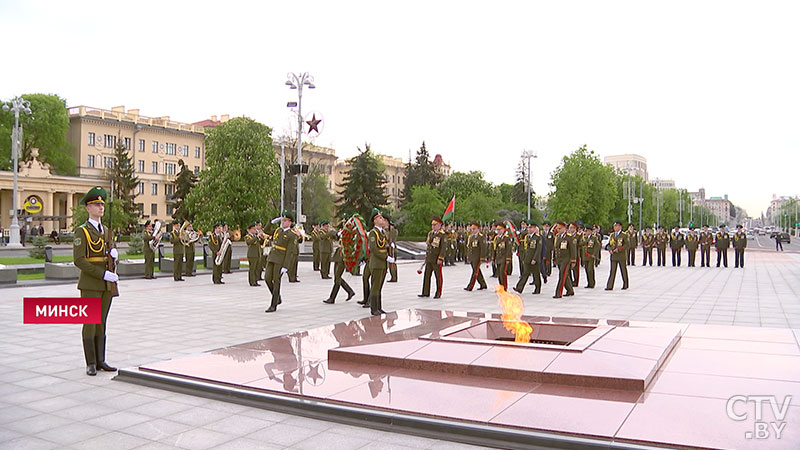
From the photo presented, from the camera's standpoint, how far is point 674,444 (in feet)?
14.6

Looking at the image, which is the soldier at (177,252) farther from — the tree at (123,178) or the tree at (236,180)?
the tree at (123,178)

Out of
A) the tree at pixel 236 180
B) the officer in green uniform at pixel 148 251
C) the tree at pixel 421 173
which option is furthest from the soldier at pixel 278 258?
the tree at pixel 421 173

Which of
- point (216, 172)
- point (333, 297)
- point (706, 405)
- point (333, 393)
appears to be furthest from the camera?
point (216, 172)

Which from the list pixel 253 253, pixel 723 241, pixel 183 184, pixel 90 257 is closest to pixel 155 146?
pixel 183 184

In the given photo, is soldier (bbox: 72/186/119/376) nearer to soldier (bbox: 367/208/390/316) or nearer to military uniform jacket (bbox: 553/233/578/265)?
soldier (bbox: 367/208/390/316)

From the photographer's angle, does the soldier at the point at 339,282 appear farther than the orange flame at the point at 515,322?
Yes

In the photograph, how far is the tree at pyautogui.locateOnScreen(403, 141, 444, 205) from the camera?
82938 mm

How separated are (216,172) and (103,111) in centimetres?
3050

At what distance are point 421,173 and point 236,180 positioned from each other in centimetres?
3946

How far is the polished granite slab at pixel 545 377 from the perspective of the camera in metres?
4.94

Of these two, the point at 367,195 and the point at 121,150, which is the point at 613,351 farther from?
the point at 121,150

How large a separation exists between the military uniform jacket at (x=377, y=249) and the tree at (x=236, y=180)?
36.8m

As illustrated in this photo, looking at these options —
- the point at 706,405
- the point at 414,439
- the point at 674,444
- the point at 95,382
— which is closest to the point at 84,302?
the point at 95,382
